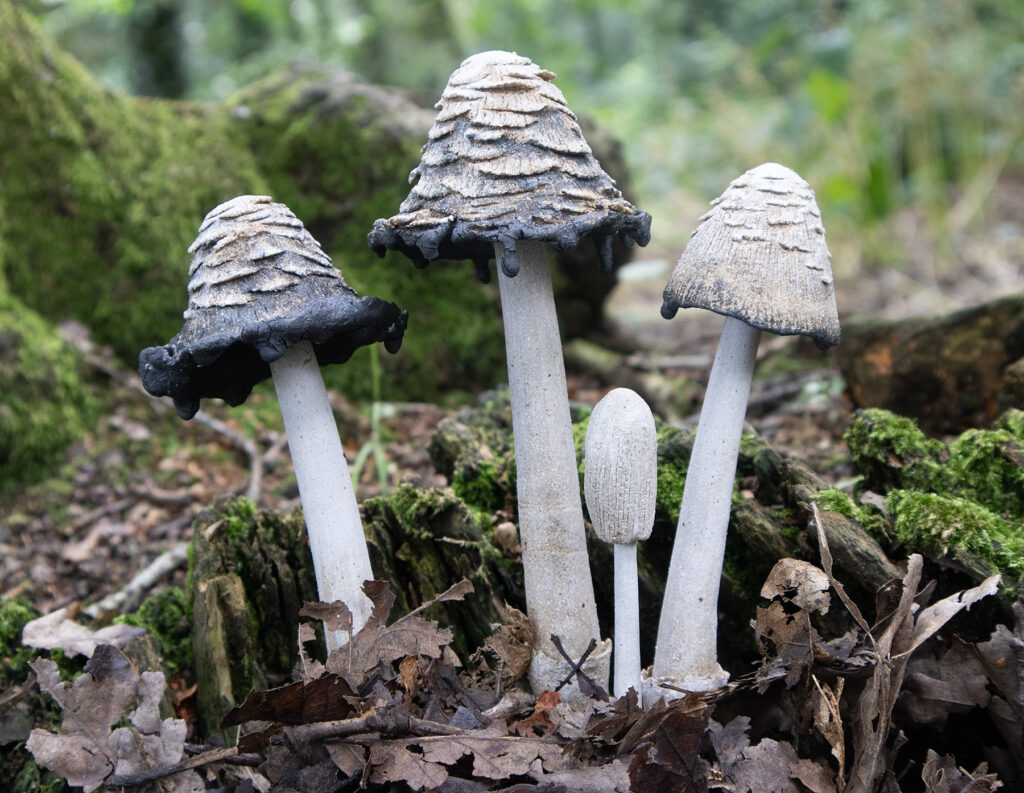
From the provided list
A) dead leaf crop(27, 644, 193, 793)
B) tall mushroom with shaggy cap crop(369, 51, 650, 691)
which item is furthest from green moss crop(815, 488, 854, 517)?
dead leaf crop(27, 644, 193, 793)

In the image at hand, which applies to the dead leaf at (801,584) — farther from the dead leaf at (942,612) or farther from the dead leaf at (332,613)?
the dead leaf at (332,613)

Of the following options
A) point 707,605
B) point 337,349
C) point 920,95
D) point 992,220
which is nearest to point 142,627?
point 337,349

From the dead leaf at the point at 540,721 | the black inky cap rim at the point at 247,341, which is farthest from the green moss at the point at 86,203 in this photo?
the dead leaf at the point at 540,721

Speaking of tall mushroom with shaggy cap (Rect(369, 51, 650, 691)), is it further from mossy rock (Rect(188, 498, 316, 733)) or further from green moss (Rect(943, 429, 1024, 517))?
green moss (Rect(943, 429, 1024, 517))

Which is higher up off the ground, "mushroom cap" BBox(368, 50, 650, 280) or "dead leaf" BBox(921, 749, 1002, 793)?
"mushroom cap" BBox(368, 50, 650, 280)

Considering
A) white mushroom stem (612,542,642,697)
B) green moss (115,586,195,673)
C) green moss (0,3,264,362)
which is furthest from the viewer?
green moss (0,3,264,362)

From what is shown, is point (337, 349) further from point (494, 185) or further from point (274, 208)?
point (494, 185)
